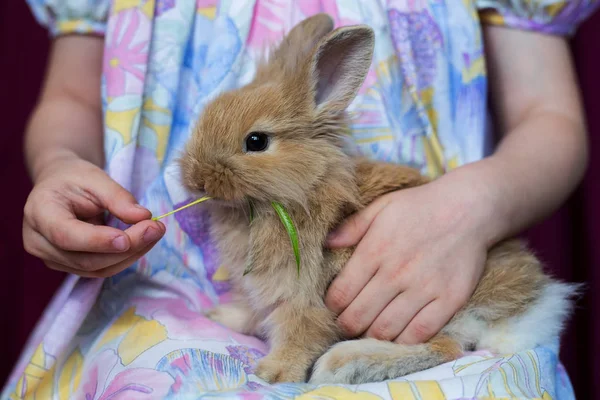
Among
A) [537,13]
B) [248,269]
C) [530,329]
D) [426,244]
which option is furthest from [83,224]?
[537,13]

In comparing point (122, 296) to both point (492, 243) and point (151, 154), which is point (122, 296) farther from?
point (492, 243)

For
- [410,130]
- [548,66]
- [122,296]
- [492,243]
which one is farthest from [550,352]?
[122,296]

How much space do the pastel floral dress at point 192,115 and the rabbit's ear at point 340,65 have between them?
9 cm

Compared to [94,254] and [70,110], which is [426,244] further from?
[70,110]

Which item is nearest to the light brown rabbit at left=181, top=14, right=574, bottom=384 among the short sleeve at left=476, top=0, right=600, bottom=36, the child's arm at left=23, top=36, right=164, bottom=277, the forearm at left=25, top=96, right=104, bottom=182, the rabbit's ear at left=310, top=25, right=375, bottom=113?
the rabbit's ear at left=310, top=25, right=375, bottom=113

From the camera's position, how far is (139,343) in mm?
800

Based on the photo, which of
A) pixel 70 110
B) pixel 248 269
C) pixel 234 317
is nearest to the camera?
pixel 248 269

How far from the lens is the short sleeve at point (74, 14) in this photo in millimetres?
1061

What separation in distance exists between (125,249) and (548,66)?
838mm

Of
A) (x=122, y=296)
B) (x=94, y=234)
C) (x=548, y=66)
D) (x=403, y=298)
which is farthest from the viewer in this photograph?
(x=548, y=66)

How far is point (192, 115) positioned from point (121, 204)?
0.27 metres

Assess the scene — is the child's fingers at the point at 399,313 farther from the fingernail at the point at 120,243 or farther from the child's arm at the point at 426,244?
the fingernail at the point at 120,243

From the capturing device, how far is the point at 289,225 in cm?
80

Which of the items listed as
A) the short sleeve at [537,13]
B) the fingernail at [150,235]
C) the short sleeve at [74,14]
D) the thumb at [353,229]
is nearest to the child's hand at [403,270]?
the thumb at [353,229]
